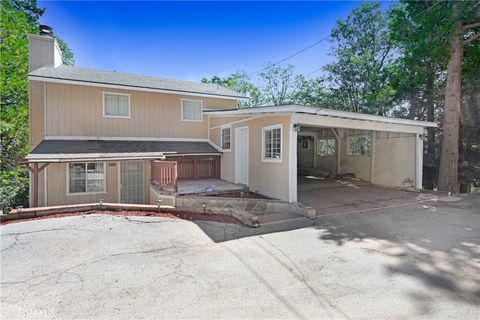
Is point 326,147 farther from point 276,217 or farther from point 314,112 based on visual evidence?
point 276,217

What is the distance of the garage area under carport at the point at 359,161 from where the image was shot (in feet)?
26.0

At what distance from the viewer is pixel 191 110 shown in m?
12.3

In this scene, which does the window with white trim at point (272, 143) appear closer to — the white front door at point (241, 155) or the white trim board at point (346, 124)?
the white trim board at point (346, 124)

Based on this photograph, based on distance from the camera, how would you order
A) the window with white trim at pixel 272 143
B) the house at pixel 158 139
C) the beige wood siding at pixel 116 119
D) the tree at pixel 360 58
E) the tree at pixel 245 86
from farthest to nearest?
the tree at pixel 245 86, the tree at pixel 360 58, the beige wood siding at pixel 116 119, the house at pixel 158 139, the window with white trim at pixel 272 143

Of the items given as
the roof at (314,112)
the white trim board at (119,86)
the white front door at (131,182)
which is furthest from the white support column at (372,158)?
the white front door at (131,182)

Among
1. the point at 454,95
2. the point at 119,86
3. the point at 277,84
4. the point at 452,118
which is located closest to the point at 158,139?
the point at 119,86

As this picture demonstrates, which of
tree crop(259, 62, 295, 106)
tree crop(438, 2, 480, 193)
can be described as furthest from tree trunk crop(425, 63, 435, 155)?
tree crop(259, 62, 295, 106)

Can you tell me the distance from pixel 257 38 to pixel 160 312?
15074mm

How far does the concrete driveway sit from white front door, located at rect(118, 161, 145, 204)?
14.2 feet

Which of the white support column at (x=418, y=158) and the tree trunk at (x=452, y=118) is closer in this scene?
the tree trunk at (x=452, y=118)

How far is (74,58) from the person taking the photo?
25.7 m

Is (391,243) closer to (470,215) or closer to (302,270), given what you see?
(302,270)

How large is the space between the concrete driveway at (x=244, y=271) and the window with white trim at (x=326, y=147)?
8.89m

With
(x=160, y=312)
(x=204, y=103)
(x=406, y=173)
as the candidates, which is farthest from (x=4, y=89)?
(x=406, y=173)
